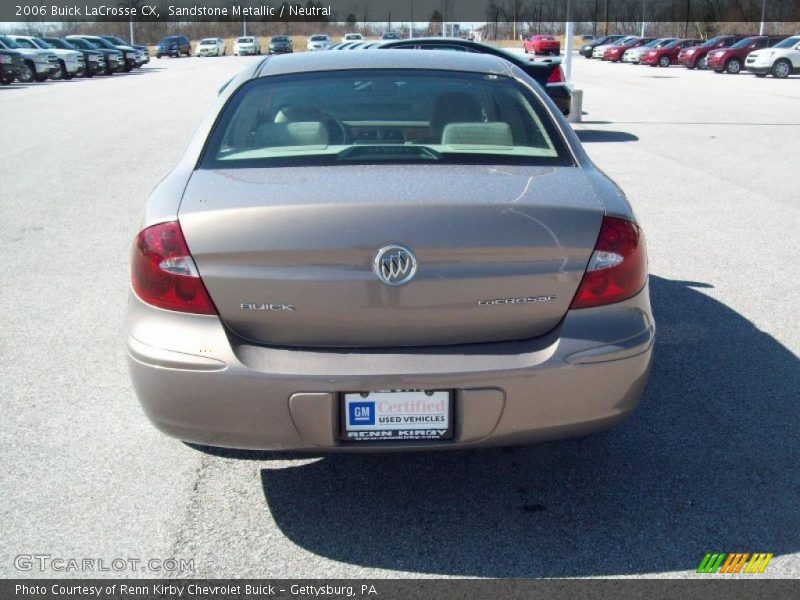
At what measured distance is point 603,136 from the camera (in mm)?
14883

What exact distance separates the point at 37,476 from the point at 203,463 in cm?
64

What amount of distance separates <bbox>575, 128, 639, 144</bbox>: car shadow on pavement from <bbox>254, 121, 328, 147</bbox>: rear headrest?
10.9 meters

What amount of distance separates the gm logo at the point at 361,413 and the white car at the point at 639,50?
151 feet

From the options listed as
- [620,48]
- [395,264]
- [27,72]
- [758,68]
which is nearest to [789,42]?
[758,68]

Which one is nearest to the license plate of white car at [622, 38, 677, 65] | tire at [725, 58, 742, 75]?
tire at [725, 58, 742, 75]

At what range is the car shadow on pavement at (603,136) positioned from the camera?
47.3 feet

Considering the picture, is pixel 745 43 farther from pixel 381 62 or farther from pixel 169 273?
pixel 169 273

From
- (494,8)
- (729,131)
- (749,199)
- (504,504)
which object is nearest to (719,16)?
(494,8)

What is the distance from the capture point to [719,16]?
261 feet

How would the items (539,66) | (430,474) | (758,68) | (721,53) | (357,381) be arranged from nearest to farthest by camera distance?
(357,381), (430,474), (539,66), (758,68), (721,53)

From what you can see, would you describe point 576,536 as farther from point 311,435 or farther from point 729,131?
point 729,131

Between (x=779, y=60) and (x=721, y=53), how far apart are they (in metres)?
3.63

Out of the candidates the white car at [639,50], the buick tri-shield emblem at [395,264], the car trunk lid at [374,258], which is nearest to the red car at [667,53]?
the white car at [639,50]

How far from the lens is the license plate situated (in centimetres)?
290
